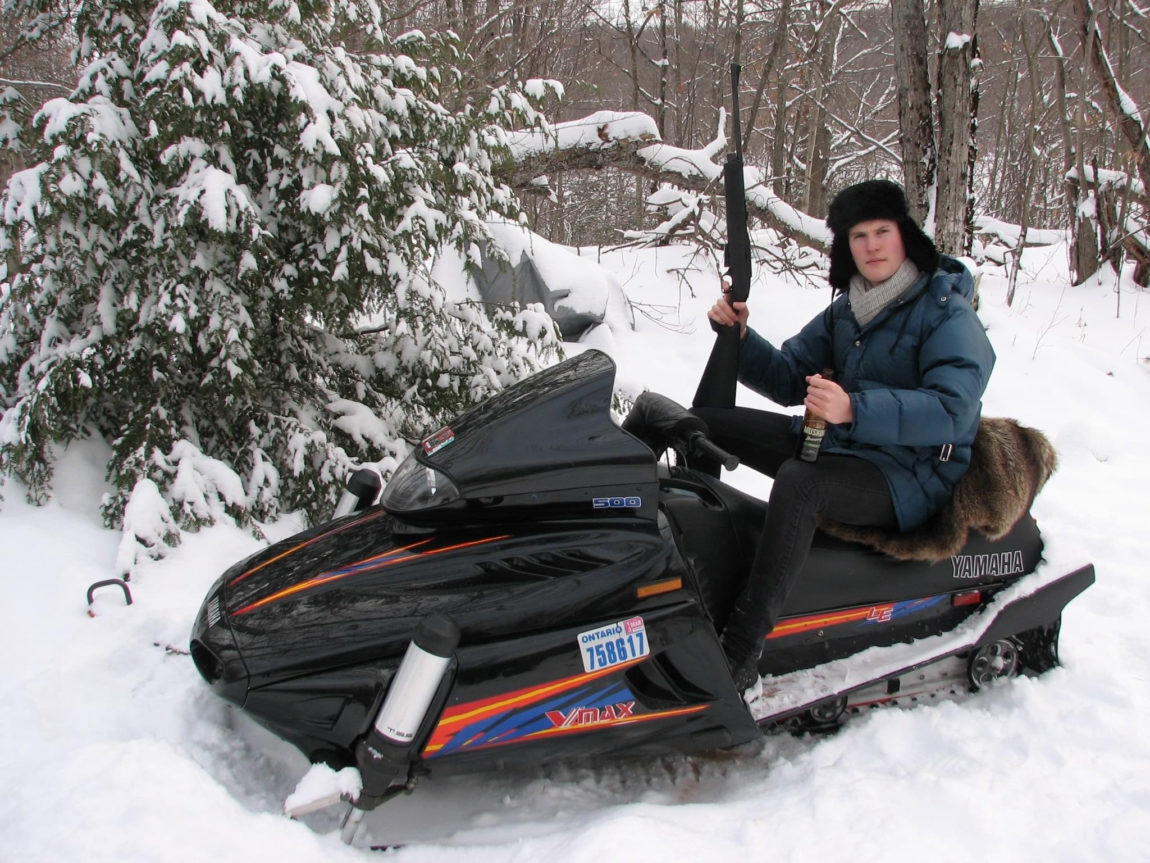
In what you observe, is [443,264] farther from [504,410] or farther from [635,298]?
[504,410]

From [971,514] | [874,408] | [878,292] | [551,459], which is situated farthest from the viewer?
[878,292]

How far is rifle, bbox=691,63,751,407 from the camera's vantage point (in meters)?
2.41

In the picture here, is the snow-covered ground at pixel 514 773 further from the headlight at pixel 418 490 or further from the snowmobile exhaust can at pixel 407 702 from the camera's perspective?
the headlight at pixel 418 490

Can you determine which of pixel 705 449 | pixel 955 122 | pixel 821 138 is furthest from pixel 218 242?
pixel 821 138

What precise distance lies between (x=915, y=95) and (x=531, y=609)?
17.8 ft

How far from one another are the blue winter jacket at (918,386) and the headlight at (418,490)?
41.6 inches

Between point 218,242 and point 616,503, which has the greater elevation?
point 218,242

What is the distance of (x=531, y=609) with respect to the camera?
1.88 metres

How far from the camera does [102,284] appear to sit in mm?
3119

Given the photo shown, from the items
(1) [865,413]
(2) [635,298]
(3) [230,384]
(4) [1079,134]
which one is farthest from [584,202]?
A: (1) [865,413]

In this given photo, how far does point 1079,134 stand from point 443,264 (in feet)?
22.1

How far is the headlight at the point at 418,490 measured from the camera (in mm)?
1959

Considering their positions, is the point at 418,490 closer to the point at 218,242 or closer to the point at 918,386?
the point at 918,386

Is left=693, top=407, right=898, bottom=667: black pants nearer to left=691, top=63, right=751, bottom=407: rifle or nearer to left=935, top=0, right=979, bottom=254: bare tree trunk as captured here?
left=691, top=63, right=751, bottom=407: rifle
